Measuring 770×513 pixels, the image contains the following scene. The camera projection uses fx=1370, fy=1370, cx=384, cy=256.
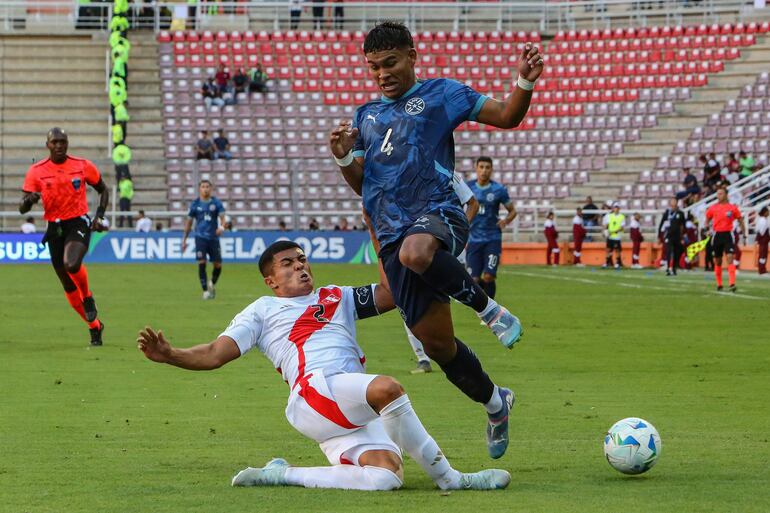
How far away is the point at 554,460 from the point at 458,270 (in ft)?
4.28

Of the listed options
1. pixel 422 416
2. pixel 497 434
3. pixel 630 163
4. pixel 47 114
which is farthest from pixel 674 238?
pixel 497 434

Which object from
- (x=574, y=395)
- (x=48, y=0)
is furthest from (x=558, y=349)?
(x=48, y=0)

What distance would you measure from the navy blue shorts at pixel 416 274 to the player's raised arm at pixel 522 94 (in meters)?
0.57

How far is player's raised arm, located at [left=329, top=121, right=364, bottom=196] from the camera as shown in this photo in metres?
7.38

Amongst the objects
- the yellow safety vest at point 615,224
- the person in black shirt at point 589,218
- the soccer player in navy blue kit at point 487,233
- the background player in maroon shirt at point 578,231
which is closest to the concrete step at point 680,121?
the person in black shirt at point 589,218

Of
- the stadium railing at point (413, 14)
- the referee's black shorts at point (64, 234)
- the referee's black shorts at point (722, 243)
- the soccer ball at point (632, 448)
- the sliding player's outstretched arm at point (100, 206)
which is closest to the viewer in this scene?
the soccer ball at point (632, 448)

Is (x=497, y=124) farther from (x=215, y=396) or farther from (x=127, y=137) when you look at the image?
(x=127, y=137)

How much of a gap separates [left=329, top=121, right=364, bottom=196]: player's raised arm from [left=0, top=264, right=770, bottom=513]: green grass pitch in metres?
1.60

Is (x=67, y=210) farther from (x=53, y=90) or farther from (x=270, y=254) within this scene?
(x=53, y=90)

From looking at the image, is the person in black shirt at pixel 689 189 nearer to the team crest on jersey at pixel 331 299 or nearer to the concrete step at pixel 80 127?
the concrete step at pixel 80 127

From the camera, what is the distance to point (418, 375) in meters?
12.4

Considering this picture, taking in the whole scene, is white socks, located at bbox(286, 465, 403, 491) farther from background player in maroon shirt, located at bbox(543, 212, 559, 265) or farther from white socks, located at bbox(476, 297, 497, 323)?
background player in maroon shirt, located at bbox(543, 212, 559, 265)

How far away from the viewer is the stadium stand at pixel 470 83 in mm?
44594

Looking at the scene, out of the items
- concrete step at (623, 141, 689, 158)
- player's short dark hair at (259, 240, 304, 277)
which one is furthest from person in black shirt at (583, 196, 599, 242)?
player's short dark hair at (259, 240, 304, 277)
